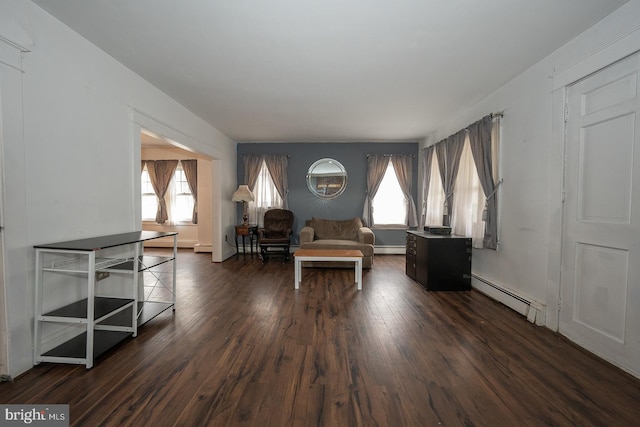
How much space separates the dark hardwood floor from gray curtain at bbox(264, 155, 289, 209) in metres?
3.51

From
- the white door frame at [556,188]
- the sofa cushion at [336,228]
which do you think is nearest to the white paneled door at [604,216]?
the white door frame at [556,188]

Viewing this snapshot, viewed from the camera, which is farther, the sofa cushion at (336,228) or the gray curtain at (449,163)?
the sofa cushion at (336,228)

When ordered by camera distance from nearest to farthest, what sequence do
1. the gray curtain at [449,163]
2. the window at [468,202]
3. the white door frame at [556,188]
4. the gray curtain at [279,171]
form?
the white door frame at [556,188] → the window at [468,202] → the gray curtain at [449,163] → the gray curtain at [279,171]

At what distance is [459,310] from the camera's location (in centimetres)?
294

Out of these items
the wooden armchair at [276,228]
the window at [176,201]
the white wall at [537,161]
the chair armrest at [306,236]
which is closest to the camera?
the white wall at [537,161]

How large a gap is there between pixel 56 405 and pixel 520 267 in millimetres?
3990

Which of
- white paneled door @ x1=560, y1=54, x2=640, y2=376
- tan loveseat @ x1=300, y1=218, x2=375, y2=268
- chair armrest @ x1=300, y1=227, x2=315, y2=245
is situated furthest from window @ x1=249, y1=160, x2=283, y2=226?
white paneled door @ x1=560, y1=54, x2=640, y2=376

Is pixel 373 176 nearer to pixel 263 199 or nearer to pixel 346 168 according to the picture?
pixel 346 168

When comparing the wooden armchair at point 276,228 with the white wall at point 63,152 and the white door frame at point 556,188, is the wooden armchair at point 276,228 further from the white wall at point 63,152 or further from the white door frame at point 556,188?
the white door frame at point 556,188

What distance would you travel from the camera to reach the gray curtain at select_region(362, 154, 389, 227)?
237 inches

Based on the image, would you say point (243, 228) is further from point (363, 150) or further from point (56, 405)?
point (56, 405)

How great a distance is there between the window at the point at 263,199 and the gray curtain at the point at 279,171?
0.11 metres

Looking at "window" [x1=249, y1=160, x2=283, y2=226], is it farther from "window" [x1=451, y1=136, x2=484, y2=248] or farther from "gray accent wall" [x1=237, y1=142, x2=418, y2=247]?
"window" [x1=451, y1=136, x2=484, y2=248]

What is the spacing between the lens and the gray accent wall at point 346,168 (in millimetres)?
6125
